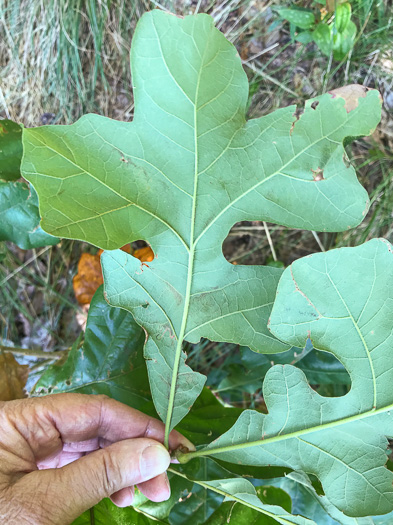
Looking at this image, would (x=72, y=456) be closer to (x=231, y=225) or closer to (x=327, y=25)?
(x=231, y=225)

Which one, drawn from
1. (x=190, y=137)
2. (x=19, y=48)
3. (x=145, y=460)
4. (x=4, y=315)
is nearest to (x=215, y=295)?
(x=190, y=137)

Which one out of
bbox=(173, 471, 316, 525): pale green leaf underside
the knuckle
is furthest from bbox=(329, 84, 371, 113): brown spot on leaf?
the knuckle

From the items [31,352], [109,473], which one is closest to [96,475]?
[109,473]

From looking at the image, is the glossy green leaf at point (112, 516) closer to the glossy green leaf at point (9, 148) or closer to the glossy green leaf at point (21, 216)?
the glossy green leaf at point (21, 216)

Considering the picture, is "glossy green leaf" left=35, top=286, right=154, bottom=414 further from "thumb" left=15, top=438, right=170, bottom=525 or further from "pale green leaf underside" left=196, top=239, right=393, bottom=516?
"pale green leaf underside" left=196, top=239, right=393, bottom=516

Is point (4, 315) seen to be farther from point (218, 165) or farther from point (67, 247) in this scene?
point (218, 165)

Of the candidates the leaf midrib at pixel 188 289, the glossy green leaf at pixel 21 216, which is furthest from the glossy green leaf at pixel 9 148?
the leaf midrib at pixel 188 289

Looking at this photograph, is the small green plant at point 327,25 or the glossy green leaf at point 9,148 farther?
the small green plant at point 327,25

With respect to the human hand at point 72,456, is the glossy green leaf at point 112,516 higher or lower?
lower
